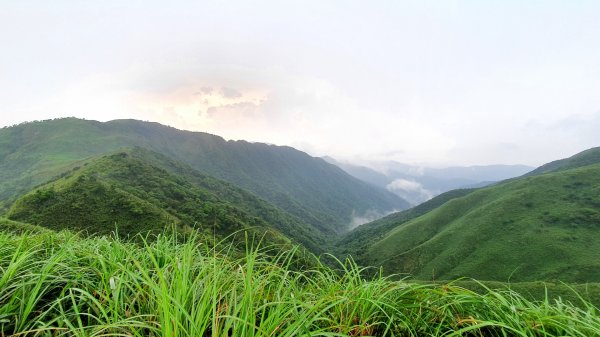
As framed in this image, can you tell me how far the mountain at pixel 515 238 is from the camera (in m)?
88.4

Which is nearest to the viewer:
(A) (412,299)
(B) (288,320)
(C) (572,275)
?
(B) (288,320)

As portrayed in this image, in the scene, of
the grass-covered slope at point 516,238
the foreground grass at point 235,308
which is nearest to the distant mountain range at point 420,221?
the grass-covered slope at point 516,238

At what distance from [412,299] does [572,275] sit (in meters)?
106

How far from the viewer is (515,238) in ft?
337

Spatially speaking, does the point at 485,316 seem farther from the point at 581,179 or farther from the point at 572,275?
the point at 581,179

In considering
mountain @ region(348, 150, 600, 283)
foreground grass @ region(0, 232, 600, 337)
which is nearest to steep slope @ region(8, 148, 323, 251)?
foreground grass @ region(0, 232, 600, 337)

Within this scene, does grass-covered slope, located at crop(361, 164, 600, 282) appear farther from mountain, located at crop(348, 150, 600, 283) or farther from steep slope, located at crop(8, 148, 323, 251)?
steep slope, located at crop(8, 148, 323, 251)

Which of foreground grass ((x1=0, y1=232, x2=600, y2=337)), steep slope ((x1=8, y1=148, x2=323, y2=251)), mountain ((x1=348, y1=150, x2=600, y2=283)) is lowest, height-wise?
mountain ((x1=348, y1=150, x2=600, y2=283))

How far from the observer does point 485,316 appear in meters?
3.06

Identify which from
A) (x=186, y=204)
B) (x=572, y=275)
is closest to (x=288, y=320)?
(x=186, y=204)

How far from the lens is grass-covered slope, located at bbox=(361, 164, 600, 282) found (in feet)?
290

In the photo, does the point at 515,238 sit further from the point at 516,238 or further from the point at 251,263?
the point at 251,263

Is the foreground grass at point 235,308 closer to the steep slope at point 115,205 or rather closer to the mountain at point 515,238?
the steep slope at point 115,205

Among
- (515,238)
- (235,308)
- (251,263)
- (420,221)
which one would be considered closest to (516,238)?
(515,238)
